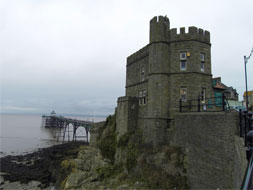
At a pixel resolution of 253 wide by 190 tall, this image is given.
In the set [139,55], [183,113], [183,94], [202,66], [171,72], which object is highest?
[139,55]

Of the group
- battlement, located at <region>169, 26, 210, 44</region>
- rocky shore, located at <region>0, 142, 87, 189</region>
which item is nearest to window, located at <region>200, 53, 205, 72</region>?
battlement, located at <region>169, 26, 210, 44</region>

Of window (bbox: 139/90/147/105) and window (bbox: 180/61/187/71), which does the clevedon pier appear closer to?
window (bbox: 139/90/147/105)

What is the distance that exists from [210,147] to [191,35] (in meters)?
9.82

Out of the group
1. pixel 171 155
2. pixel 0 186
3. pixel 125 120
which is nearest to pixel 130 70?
pixel 125 120

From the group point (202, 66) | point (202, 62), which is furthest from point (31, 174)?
point (202, 62)

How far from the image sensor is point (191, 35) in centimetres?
1554

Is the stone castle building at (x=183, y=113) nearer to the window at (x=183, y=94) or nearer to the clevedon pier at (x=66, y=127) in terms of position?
the window at (x=183, y=94)

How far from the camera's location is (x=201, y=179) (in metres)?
11.2

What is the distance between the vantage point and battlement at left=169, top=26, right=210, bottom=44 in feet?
51.1

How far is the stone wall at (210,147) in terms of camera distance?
9461 millimetres

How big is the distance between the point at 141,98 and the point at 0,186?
21715 mm

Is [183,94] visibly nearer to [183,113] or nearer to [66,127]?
[183,113]

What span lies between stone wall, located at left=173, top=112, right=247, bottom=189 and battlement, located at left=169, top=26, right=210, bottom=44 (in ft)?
23.4

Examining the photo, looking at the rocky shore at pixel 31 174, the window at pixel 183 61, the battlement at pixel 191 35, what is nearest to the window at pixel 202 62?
the battlement at pixel 191 35
